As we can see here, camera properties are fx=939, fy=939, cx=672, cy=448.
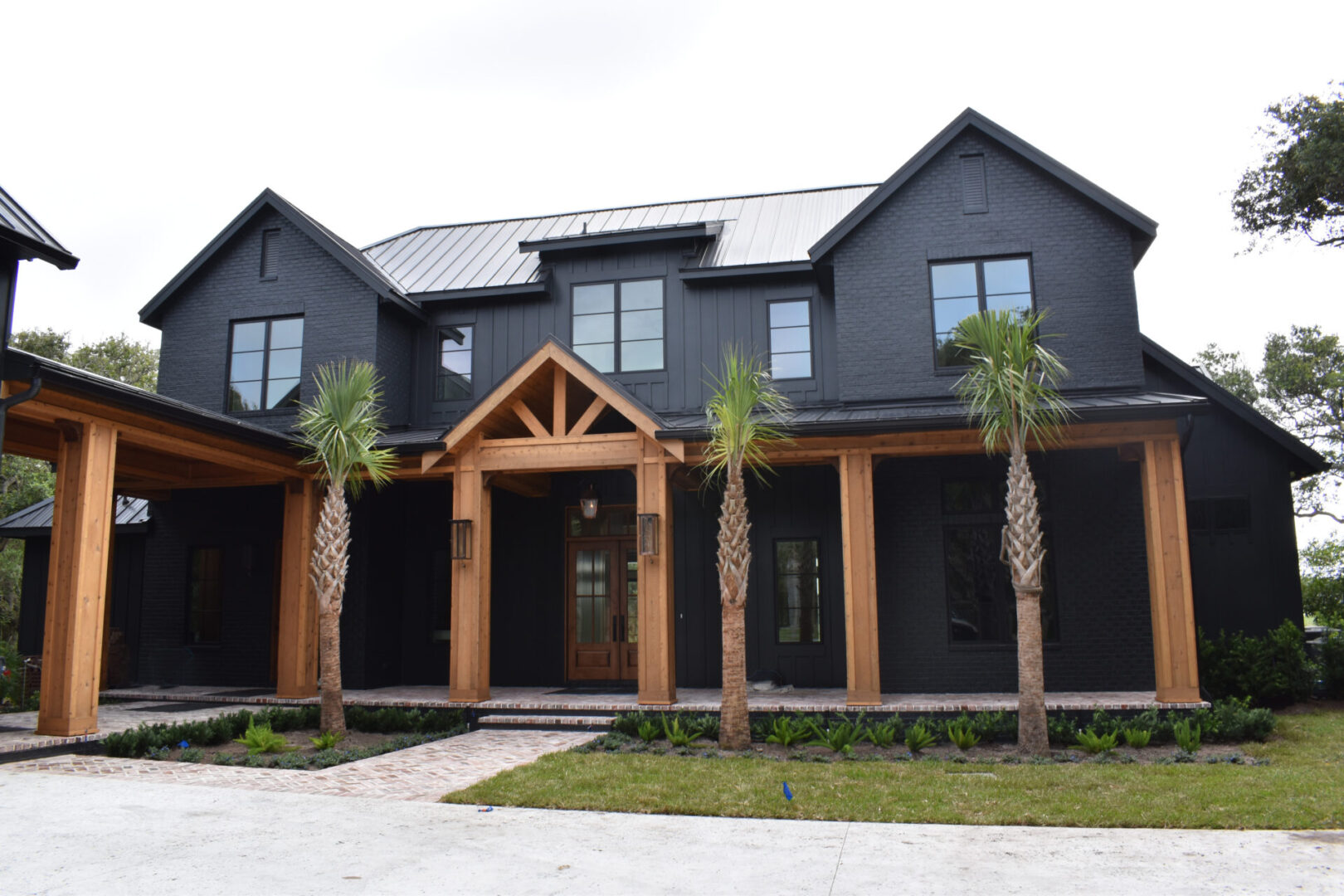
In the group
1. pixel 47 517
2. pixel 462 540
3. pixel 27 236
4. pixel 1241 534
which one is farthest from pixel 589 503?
pixel 47 517

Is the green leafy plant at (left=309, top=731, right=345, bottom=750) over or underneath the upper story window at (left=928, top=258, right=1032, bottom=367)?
underneath

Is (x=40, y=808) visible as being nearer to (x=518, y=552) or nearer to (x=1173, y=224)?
(x=518, y=552)

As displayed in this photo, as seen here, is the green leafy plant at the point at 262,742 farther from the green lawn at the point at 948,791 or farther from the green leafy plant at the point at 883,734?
the green leafy plant at the point at 883,734

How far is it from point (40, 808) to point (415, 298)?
9526 millimetres

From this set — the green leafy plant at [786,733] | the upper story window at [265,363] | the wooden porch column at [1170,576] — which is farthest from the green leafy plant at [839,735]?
the upper story window at [265,363]

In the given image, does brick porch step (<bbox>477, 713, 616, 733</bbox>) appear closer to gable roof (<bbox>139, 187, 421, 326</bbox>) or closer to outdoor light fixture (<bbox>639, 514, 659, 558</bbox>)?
outdoor light fixture (<bbox>639, 514, 659, 558</bbox>)

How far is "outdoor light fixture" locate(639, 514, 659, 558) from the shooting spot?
36.5 feet

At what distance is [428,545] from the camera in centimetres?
1461

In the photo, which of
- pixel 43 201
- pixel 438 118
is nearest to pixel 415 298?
pixel 438 118

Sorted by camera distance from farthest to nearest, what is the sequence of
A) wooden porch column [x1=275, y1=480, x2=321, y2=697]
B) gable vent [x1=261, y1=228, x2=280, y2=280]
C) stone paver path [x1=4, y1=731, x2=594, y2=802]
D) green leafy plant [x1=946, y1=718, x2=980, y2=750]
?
gable vent [x1=261, y1=228, x2=280, y2=280], wooden porch column [x1=275, y1=480, x2=321, y2=697], green leafy plant [x1=946, y1=718, x2=980, y2=750], stone paver path [x1=4, y1=731, x2=594, y2=802]

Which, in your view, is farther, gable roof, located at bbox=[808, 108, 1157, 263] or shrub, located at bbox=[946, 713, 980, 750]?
gable roof, located at bbox=[808, 108, 1157, 263]

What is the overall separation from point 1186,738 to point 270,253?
14208mm

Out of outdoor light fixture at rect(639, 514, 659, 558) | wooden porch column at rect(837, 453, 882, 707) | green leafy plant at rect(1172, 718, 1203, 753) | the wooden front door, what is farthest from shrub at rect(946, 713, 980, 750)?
the wooden front door

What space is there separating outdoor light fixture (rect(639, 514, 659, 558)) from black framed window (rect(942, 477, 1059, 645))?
3929mm
